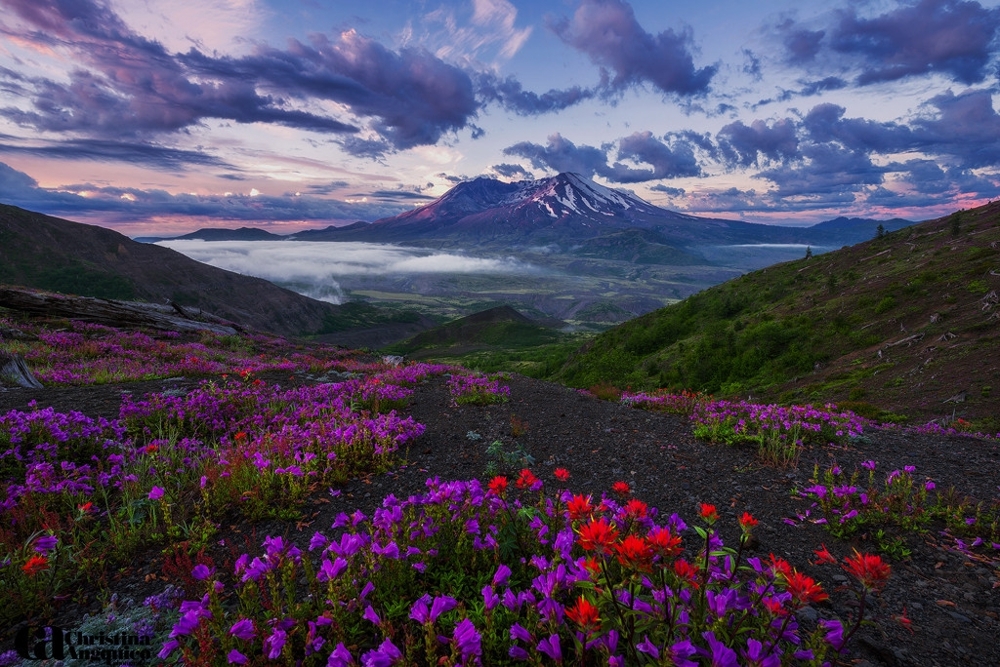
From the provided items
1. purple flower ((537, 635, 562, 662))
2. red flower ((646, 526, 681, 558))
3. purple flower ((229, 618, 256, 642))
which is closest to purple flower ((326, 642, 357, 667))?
purple flower ((229, 618, 256, 642))

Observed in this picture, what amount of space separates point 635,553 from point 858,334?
28077mm

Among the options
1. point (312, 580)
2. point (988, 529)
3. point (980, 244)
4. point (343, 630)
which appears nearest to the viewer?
point (343, 630)

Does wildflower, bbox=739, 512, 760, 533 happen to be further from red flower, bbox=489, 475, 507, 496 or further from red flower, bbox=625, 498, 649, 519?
red flower, bbox=489, 475, 507, 496

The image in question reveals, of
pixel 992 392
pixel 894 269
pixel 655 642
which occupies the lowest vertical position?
pixel 992 392

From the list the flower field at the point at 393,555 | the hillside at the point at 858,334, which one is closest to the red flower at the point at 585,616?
the flower field at the point at 393,555

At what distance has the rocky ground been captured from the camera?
351 centimetres

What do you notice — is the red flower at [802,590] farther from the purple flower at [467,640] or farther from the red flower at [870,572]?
the purple flower at [467,640]

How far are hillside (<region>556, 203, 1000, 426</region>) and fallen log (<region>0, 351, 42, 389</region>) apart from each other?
25.0m

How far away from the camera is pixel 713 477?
6.64 m

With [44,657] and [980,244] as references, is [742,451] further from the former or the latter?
[980,244]

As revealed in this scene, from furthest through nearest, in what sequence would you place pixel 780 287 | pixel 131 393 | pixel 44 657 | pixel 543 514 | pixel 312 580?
pixel 780 287 < pixel 131 393 < pixel 543 514 < pixel 312 580 < pixel 44 657

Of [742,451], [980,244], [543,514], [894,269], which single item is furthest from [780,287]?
Result: [543,514]

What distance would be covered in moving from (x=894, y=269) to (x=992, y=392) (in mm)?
20116

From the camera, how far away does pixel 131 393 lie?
388 inches
